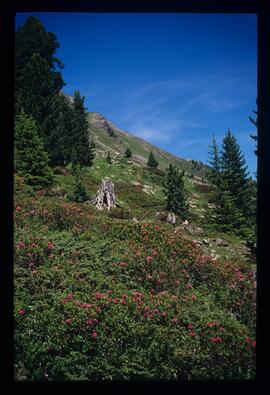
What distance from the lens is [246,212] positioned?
2303 centimetres

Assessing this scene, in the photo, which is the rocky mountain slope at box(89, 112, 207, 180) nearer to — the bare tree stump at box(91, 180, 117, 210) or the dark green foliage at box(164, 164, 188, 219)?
the dark green foliage at box(164, 164, 188, 219)

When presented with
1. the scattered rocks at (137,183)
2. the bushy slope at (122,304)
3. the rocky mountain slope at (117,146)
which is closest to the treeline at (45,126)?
the scattered rocks at (137,183)

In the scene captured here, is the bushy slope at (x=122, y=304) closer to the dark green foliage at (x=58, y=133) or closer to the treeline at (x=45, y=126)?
the treeline at (x=45, y=126)

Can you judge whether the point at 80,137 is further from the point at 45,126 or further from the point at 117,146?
the point at 117,146

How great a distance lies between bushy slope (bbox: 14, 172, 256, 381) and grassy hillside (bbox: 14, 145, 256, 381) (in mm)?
19

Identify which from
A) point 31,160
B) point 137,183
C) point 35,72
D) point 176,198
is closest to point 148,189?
point 137,183

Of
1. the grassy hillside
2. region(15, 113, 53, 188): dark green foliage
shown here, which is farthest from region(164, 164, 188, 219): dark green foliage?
the grassy hillside

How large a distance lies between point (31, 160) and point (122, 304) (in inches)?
573

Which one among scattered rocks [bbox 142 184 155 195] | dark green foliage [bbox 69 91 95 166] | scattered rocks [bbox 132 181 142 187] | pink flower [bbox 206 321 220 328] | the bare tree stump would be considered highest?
dark green foliage [bbox 69 91 95 166]

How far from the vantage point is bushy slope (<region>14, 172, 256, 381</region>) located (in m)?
5.30

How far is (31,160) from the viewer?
19125 millimetres

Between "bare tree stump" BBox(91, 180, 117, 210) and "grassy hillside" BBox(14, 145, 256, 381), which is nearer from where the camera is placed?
"grassy hillside" BBox(14, 145, 256, 381)
